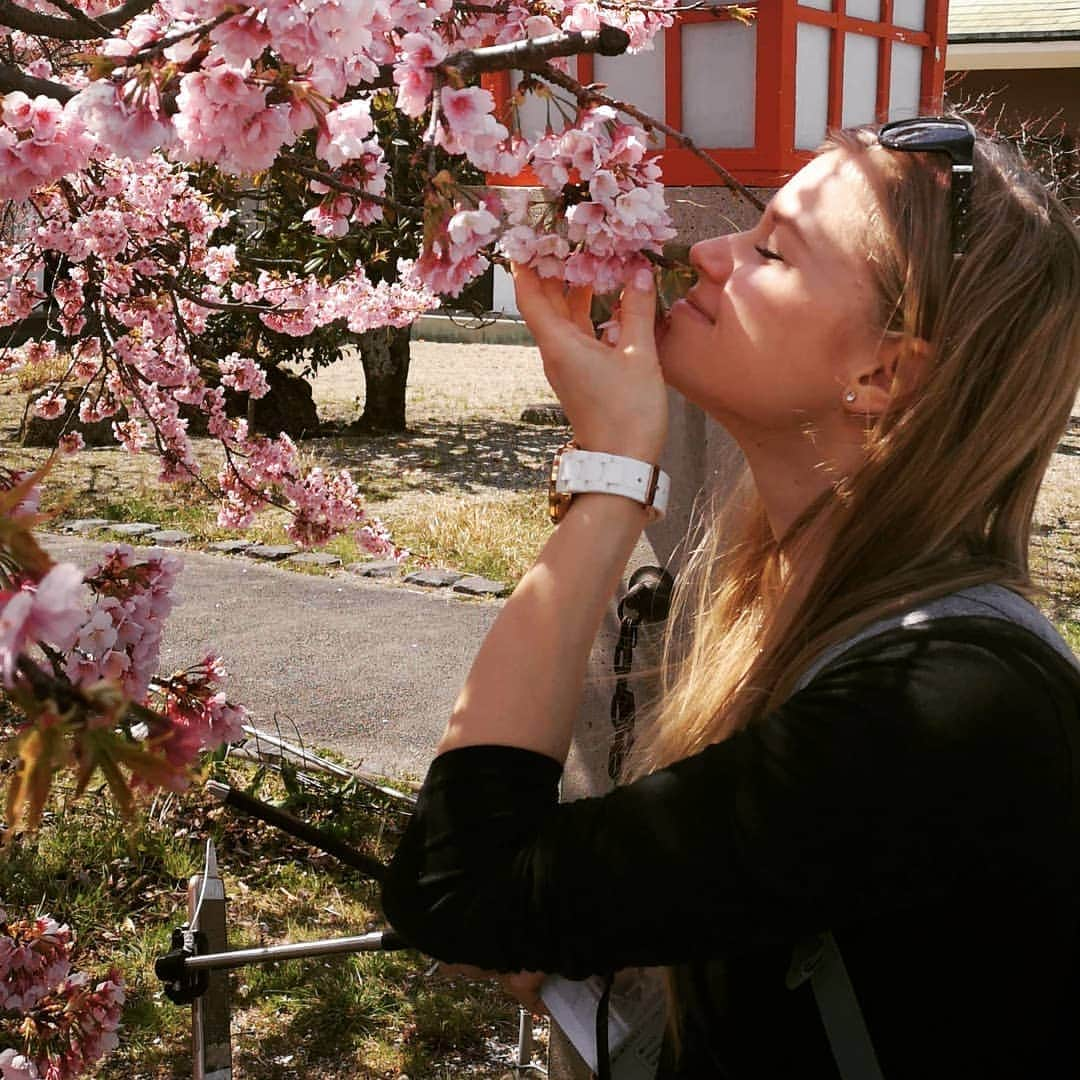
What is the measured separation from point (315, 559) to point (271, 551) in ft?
0.98

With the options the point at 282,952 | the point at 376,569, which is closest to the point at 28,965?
the point at 282,952

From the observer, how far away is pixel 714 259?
1.54 metres

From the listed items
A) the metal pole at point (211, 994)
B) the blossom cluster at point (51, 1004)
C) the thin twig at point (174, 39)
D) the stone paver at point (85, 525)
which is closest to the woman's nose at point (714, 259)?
the thin twig at point (174, 39)

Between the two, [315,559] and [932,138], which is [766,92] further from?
[315,559]

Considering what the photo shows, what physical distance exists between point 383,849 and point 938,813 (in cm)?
319

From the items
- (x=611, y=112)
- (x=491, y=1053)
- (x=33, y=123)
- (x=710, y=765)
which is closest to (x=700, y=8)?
(x=611, y=112)

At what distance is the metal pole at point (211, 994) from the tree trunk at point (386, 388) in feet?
26.7

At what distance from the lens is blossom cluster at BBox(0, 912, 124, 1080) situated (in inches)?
94.1

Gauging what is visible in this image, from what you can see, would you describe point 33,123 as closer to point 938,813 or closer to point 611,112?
point 611,112

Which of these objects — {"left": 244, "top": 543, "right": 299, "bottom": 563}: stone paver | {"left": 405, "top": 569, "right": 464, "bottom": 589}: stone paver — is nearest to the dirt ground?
{"left": 244, "top": 543, "right": 299, "bottom": 563}: stone paver

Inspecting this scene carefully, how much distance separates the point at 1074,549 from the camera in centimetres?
701

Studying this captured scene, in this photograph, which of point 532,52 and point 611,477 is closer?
point 611,477

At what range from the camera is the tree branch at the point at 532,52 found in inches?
59.8

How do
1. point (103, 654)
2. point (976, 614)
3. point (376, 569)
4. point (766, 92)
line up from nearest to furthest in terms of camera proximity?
point (976, 614), point (103, 654), point (766, 92), point (376, 569)
